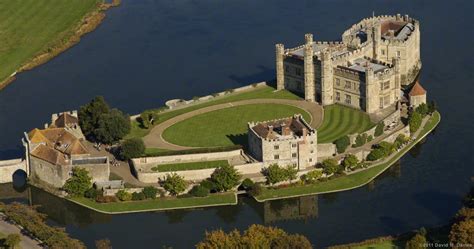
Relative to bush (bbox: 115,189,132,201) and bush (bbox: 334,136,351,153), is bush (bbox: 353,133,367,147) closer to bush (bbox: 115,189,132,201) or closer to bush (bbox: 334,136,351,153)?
bush (bbox: 334,136,351,153)

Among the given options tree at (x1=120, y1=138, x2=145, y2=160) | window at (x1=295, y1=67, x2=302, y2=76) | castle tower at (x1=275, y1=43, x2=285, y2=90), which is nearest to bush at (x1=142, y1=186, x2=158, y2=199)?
tree at (x1=120, y1=138, x2=145, y2=160)

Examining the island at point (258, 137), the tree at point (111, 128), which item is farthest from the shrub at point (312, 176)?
the tree at point (111, 128)

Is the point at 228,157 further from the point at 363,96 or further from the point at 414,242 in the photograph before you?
the point at 414,242

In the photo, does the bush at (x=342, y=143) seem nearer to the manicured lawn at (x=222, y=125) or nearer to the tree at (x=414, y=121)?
the manicured lawn at (x=222, y=125)

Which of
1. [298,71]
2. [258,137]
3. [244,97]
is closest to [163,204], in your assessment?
[258,137]

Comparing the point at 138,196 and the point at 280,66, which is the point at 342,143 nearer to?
the point at 280,66
